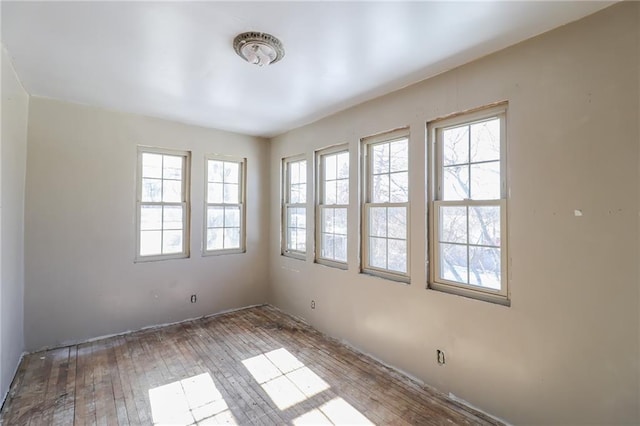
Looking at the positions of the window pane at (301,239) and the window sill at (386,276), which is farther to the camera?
the window pane at (301,239)

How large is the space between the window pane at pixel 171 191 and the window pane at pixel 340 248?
224cm

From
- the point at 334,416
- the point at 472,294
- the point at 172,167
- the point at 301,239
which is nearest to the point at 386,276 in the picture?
the point at 472,294

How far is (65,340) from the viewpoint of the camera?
3357mm

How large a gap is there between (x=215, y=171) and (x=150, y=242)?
1307 mm

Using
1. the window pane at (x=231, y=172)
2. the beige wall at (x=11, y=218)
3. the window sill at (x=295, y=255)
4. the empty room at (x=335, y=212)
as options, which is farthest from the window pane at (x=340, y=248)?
the beige wall at (x=11, y=218)

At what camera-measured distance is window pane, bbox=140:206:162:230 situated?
12.7 ft

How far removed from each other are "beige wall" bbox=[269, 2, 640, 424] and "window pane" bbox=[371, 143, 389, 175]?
403 millimetres

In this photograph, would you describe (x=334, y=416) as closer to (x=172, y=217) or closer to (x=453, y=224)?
(x=453, y=224)

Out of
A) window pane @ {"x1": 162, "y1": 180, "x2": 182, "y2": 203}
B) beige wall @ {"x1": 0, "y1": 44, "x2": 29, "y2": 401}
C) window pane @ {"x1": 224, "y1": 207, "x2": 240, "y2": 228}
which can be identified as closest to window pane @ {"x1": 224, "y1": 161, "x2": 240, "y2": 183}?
window pane @ {"x1": 224, "y1": 207, "x2": 240, "y2": 228}

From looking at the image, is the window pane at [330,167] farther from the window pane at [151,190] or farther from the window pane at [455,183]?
the window pane at [151,190]

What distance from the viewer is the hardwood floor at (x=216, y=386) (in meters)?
2.24

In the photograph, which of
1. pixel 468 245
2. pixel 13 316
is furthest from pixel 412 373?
pixel 13 316

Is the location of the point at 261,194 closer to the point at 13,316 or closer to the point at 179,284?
the point at 179,284

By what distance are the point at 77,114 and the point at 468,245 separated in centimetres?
428
